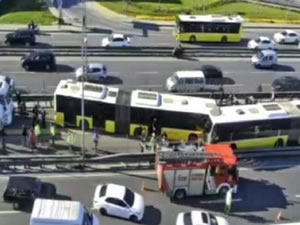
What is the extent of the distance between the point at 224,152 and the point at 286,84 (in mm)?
14922

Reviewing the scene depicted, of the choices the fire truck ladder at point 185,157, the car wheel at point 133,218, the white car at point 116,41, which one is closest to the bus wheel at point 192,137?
the fire truck ladder at point 185,157

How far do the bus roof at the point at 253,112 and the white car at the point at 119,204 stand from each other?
365 inches

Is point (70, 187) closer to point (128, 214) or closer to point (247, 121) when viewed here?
point (128, 214)

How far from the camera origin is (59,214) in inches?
1080

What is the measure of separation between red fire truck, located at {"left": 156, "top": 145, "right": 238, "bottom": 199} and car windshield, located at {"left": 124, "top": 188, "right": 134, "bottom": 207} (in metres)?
2.05

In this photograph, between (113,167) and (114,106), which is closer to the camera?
(113,167)

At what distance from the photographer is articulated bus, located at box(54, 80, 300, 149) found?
37969 mm

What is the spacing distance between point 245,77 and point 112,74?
9.65 m

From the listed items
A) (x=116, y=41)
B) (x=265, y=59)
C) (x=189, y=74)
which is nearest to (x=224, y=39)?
(x=265, y=59)

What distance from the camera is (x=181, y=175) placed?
32.1 m

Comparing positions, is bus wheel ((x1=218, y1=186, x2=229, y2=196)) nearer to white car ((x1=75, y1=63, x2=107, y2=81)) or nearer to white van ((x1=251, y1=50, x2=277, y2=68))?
white car ((x1=75, y1=63, x2=107, y2=81))

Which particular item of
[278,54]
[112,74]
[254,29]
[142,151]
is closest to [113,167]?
[142,151]

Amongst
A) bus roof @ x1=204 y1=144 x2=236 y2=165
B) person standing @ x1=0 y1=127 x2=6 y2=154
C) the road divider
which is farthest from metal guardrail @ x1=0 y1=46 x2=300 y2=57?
bus roof @ x1=204 y1=144 x2=236 y2=165

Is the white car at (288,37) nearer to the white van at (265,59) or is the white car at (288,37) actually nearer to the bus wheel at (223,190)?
the white van at (265,59)
